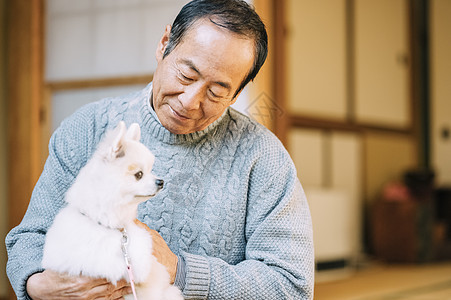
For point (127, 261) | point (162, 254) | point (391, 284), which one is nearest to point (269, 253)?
point (162, 254)

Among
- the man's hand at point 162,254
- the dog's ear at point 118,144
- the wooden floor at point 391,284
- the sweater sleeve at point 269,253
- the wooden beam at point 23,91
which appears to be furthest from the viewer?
the wooden floor at point 391,284

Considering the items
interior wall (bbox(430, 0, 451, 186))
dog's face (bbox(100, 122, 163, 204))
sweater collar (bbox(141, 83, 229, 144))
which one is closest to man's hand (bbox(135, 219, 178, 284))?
dog's face (bbox(100, 122, 163, 204))

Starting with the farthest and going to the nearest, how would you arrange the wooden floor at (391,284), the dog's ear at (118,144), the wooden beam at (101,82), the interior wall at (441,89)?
the interior wall at (441,89), the wooden floor at (391,284), the wooden beam at (101,82), the dog's ear at (118,144)

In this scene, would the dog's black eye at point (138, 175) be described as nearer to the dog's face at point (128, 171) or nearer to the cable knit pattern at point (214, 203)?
the dog's face at point (128, 171)

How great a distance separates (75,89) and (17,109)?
0.36m

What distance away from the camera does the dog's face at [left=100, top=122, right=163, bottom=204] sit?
0.76 metres

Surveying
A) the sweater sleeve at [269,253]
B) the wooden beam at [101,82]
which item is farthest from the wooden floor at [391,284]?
the sweater sleeve at [269,253]

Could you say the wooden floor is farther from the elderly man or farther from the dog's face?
the dog's face

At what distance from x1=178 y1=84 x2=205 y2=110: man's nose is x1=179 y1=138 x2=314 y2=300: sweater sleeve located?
25 cm

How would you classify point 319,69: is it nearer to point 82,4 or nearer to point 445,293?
point 445,293

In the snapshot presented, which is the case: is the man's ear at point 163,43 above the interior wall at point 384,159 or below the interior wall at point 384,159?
above

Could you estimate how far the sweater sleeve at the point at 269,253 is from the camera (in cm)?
101

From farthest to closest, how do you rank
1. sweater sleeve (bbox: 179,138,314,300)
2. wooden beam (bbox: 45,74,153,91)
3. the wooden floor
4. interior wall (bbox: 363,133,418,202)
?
interior wall (bbox: 363,133,418,202) → the wooden floor → wooden beam (bbox: 45,74,153,91) → sweater sleeve (bbox: 179,138,314,300)

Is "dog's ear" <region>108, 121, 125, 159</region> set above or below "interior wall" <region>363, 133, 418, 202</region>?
above
